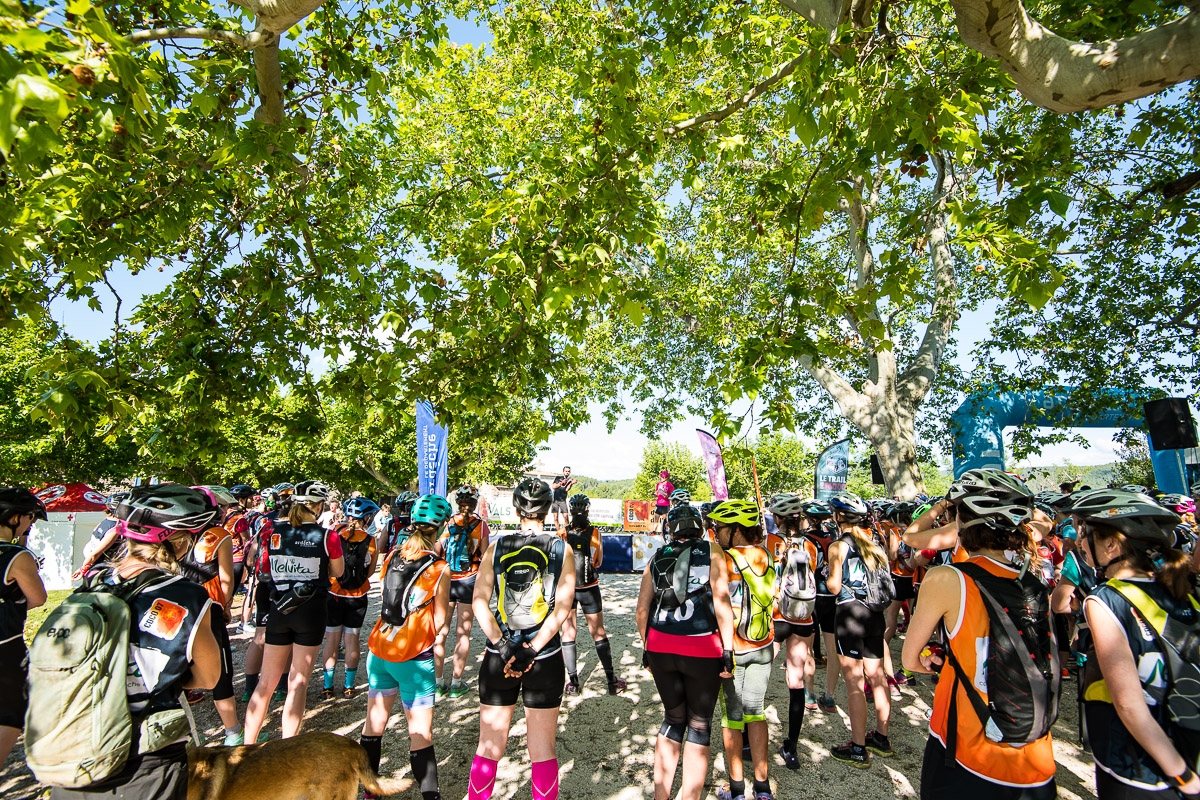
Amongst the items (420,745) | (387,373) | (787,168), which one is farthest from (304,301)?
(787,168)

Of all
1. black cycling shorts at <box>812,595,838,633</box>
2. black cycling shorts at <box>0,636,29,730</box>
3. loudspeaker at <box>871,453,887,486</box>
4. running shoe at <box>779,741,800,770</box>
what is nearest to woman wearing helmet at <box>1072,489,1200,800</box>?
running shoe at <box>779,741,800,770</box>

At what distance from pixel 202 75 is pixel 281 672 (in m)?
4.76

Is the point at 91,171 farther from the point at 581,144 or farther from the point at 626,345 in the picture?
the point at 626,345

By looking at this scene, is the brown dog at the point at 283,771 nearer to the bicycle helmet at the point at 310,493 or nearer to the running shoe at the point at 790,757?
the bicycle helmet at the point at 310,493

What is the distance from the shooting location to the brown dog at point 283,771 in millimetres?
2617

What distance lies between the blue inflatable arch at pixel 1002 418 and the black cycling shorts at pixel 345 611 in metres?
12.2

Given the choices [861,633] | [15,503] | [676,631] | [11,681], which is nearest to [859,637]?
[861,633]

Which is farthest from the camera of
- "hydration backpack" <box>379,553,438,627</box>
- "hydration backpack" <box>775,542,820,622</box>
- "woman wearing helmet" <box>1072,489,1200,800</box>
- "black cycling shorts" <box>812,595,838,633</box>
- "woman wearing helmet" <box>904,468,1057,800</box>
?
"black cycling shorts" <box>812,595,838,633</box>

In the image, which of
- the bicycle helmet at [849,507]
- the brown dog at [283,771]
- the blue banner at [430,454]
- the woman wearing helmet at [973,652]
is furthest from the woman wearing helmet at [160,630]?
the blue banner at [430,454]

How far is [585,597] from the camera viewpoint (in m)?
6.82

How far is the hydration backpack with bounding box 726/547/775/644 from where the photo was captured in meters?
4.27

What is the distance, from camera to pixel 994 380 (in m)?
13.0

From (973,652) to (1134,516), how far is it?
96 cm

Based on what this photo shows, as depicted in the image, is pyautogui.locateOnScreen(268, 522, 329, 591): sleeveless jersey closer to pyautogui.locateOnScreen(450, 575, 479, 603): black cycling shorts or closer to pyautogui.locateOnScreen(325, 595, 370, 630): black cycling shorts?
pyautogui.locateOnScreen(325, 595, 370, 630): black cycling shorts
